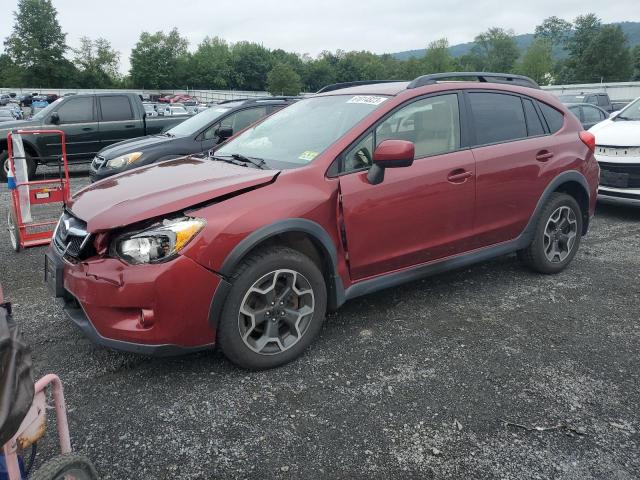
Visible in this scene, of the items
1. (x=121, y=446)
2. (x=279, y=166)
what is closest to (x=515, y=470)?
(x=121, y=446)

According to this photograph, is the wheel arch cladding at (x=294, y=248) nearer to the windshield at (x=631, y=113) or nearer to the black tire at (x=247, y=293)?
the black tire at (x=247, y=293)

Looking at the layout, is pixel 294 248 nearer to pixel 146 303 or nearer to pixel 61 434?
pixel 146 303

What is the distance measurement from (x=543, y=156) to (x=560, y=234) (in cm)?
80

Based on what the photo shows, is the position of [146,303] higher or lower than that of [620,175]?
lower

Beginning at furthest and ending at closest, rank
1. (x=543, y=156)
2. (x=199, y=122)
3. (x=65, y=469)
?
1. (x=199, y=122)
2. (x=543, y=156)
3. (x=65, y=469)

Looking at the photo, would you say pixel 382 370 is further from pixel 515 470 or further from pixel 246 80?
pixel 246 80

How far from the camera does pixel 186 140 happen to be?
8.08 m

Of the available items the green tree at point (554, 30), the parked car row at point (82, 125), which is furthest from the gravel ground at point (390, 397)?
the green tree at point (554, 30)

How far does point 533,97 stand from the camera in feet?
15.5

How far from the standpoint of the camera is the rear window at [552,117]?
4727 millimetres

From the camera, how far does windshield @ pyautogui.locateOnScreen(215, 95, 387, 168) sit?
11.9 feet

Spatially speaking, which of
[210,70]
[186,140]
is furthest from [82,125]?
[210,70]

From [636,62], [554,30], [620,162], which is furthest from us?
[554,30]

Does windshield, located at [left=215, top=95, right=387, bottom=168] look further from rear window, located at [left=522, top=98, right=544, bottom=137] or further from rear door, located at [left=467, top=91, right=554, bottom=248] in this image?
rear window, located at [left=522, top=98, right=544, bottom=137]
